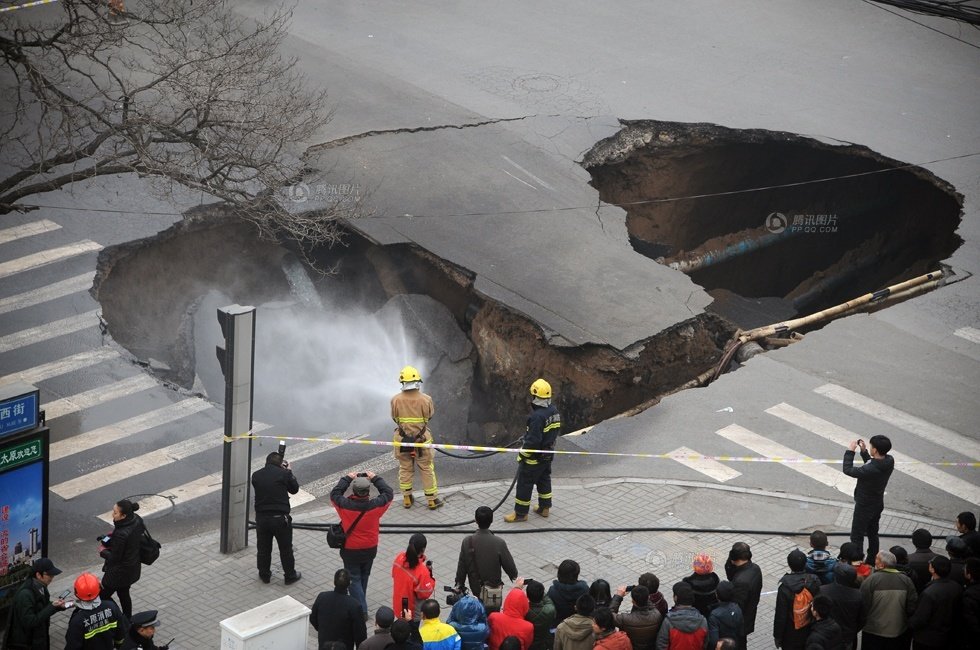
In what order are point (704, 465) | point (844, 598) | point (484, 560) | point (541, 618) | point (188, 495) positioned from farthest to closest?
point (704, 465)
point (188, 495)
point (484, 560)
point (844, 598)
point (541, 618)

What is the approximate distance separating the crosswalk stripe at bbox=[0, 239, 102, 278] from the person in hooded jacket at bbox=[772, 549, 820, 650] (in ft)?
42.6

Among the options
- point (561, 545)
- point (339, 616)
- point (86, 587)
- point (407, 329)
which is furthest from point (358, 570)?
point (407, 329)

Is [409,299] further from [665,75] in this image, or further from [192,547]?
[665,75]

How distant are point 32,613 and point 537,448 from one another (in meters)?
5.83

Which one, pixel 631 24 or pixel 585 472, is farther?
pixel 631 24

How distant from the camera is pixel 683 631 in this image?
31.1 ft

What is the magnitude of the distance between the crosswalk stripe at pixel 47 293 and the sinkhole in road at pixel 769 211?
952cm

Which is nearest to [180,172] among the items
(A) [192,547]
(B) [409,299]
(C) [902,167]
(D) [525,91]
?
(B) [409,299]

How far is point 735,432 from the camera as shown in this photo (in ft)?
51.9

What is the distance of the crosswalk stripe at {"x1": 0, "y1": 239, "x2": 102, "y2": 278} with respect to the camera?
1844 cm

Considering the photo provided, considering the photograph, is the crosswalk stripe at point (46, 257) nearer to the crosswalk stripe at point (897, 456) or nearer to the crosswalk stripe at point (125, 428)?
the crosswalk stripe at point (125, 428)

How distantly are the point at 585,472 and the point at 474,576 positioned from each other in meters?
4.24

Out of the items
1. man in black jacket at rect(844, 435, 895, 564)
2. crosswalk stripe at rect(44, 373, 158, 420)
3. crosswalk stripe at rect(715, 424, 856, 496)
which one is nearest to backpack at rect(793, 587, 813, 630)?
man in black jacket at rect(844, 435, 895, 564)

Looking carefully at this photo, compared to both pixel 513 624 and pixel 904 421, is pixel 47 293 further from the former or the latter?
pixel 904 421
